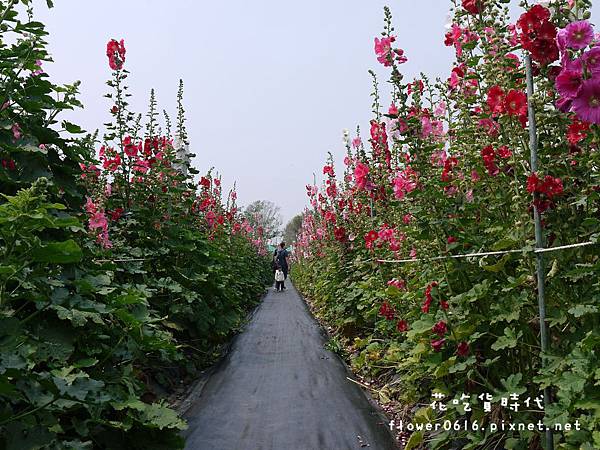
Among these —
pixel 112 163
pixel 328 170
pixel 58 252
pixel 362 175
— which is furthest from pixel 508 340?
pixel 328 170

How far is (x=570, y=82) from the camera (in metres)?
1.66

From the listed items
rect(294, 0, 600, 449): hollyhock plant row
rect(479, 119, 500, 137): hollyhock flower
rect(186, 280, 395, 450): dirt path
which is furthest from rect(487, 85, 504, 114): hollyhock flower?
rect(186, 280, 395, 450): dirt path

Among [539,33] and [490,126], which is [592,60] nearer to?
[539,33]

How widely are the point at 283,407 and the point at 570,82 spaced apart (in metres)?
3.01

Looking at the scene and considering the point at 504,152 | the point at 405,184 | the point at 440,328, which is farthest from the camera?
the point at 405,184

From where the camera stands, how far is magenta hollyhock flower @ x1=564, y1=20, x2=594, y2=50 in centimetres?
164

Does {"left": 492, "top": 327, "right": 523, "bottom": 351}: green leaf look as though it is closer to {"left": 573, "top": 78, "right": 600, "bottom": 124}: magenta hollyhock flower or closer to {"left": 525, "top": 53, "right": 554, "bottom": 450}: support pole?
{"left": 525, "top": 53, "right": 554, "bottom": 450}: support pole

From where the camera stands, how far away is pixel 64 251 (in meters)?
1.64

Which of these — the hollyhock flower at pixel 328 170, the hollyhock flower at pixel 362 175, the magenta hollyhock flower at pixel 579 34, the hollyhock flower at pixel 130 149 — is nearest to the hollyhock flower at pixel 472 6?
the magenta hollyhock flower at pixel 579 34

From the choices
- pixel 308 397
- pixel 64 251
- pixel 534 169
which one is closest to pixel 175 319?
pixel 308 397

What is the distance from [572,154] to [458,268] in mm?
921

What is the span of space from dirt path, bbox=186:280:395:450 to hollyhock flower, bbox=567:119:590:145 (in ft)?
A: 6.86

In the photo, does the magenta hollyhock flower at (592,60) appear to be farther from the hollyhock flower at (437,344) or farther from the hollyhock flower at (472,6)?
the hollyhock flower at (437,344)

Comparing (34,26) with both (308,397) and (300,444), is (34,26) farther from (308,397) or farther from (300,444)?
(308,397)
